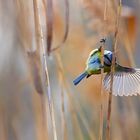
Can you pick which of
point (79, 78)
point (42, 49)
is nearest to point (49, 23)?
point (42, 49)

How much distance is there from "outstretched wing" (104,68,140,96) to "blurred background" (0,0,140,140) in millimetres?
79

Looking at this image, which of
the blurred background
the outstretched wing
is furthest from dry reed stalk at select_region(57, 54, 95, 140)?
the outstretched wing

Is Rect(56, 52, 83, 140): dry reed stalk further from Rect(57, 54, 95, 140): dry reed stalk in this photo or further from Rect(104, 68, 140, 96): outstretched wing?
Rect(104, 68, 140, 96): outstretched wing

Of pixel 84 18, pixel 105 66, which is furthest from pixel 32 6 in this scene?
pixel 105 66

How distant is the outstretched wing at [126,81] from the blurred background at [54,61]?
0.08 meters

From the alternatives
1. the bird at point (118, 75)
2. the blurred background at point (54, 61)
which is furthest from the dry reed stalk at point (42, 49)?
the bird at point (118, 75)

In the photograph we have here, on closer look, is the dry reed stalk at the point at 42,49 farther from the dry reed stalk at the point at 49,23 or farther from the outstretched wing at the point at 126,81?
the outstretched wing at the point at 126,81

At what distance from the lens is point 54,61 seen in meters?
1.09

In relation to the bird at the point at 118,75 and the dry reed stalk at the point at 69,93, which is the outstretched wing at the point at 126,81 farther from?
the dry reed stalk at the point at 69,93

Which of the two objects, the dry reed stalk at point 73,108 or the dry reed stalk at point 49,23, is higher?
the dry reed stalk at point 49,23

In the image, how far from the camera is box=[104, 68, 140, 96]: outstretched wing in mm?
1002

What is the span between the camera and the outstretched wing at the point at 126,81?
3.29ft

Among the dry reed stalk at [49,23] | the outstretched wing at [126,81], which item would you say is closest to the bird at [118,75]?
the outstretched wing at [126,81]

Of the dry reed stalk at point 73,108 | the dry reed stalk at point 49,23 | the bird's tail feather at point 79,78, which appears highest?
the dry reed stalk at point 49,23
